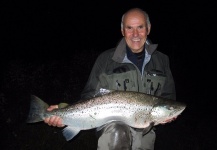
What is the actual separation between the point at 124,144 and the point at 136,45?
5.11 feet

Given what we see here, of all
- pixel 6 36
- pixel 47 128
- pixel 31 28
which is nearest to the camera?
pixel 47 128

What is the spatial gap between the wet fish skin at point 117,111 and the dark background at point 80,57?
2.55 m

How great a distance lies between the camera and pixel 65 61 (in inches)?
395

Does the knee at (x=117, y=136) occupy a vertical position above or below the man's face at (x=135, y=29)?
below

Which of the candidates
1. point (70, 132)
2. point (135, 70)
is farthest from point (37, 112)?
point (135, 70)

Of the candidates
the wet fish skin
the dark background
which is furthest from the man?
the dark background

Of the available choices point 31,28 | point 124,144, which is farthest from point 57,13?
point 124,144

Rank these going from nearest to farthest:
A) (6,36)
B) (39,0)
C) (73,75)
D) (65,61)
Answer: (73,75)
(65,61)
(6,36)
(39,0)

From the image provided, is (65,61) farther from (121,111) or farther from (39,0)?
(39,0)

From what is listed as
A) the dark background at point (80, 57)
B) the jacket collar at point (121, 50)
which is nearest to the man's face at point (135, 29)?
the jacket collar at point (121, 50)

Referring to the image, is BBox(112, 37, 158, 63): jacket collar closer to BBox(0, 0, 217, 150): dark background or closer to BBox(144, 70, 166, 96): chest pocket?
BBox(144, 70, 166, 96): chest pocket

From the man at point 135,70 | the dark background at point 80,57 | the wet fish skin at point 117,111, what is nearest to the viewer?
the wet fish skin at point 117,111

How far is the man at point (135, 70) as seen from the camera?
414 cm

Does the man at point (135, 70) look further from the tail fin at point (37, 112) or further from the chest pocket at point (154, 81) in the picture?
the tail fin at point (37, 112)
